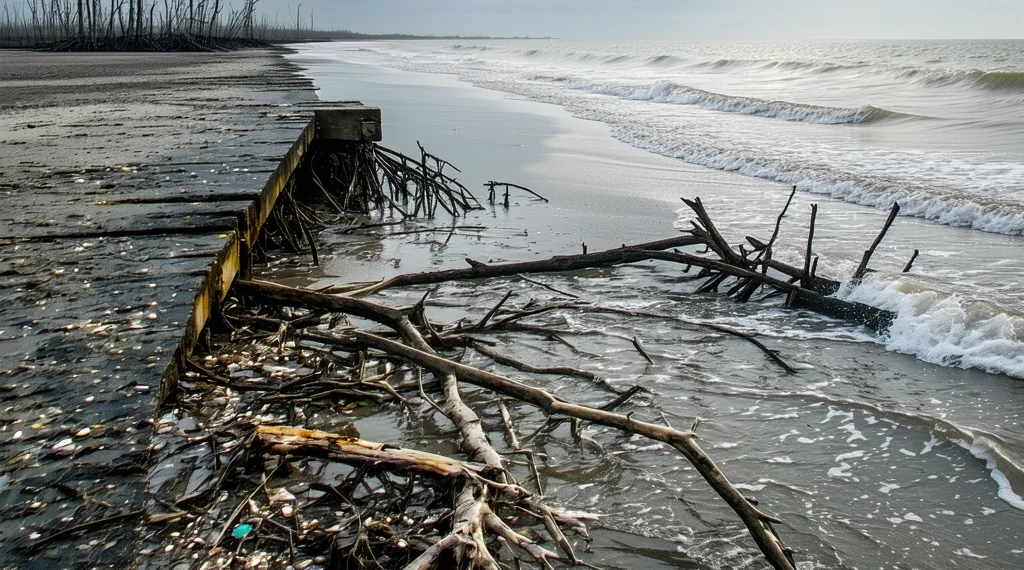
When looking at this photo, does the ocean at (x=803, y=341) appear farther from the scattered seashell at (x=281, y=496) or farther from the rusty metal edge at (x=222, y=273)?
the rusty metal edge at (x=222, y=273)

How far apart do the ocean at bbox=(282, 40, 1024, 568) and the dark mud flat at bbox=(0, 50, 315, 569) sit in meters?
1.03

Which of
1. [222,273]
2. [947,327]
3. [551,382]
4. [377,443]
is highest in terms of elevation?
[222,273]

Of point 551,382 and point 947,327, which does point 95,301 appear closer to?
point 551,382

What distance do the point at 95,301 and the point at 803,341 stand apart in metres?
3.63

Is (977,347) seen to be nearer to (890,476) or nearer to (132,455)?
(890,476)

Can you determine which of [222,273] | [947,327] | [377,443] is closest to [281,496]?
[377,443]

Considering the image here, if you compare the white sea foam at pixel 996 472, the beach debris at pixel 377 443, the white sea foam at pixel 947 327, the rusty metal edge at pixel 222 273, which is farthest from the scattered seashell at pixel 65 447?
the white sea foam at pixel 947 327

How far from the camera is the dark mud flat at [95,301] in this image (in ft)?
5.44

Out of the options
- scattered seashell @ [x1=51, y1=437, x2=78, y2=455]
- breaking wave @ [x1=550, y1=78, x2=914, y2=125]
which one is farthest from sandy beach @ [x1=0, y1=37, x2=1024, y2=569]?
breaking wave @ [x1=550, y1=78, x2=914, y2=125]

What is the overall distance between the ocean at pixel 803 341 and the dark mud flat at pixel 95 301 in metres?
1.03

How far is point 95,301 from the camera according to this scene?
2.63m

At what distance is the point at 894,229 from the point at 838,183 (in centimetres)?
253

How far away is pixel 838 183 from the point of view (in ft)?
34.8

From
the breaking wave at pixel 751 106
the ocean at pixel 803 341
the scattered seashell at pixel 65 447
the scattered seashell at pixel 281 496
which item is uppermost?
the scattered seashell at pixel 65 447
